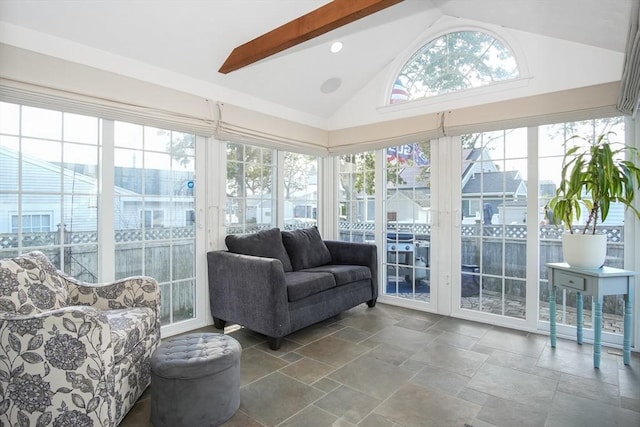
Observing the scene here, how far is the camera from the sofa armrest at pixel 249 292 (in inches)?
108

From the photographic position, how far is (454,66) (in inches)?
144

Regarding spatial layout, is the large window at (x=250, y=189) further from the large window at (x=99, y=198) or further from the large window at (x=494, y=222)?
the large window at (x=494, y=222)

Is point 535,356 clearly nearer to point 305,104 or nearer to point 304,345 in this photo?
point 304,345

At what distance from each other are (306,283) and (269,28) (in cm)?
219

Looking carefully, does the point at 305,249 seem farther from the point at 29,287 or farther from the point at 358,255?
the point at 29,287

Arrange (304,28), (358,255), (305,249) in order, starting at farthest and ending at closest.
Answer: (358,255) → (305,249) → (304,28)

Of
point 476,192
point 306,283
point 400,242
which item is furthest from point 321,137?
point 306,283

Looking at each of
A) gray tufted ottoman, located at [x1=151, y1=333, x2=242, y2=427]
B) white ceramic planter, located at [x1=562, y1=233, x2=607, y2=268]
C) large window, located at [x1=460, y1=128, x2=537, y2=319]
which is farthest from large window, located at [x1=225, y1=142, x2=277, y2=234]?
white ceramic planter, located at [x1=562, y1=233, x2=607, y2=268]

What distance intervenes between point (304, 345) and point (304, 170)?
234 cm

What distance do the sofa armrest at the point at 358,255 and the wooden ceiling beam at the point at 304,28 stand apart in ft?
7.28

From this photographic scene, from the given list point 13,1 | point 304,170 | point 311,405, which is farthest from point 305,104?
point 311,405

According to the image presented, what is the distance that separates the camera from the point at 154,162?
3.04 m

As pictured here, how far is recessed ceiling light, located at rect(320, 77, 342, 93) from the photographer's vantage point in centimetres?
397

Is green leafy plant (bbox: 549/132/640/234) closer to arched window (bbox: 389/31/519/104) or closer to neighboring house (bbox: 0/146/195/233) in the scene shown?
arched window (bbox: 389/31/519/104)
